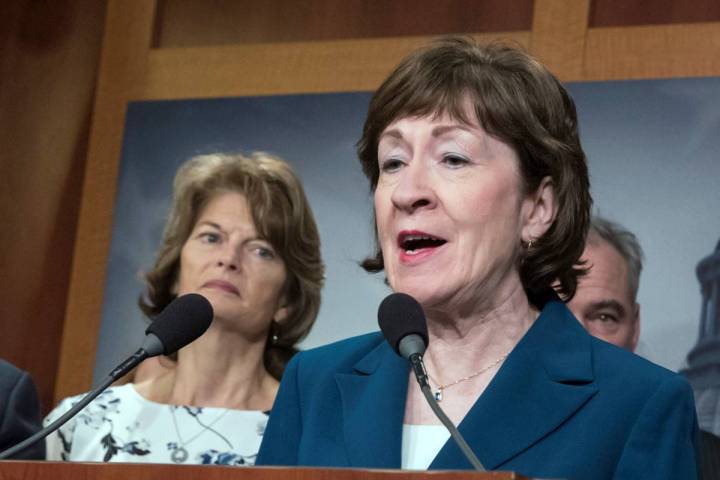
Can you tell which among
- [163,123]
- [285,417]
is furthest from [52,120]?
[285,417]

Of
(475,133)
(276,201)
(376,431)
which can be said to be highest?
(276,201)

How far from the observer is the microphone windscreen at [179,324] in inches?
87.3

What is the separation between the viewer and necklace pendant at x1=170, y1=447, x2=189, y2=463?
12.4ft

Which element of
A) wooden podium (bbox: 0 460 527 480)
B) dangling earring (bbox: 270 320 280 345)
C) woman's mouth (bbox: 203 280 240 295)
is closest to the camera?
wooden podium (bbox: 0 460 527 480)

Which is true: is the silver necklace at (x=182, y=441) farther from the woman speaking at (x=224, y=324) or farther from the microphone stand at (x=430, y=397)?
the microphone stand at (x=430, y=397)

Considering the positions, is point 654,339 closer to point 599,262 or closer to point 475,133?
point 599,262

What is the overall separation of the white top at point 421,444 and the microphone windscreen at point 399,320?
330 mm

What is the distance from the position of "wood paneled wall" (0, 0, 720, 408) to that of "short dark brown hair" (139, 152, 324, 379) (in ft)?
1.07

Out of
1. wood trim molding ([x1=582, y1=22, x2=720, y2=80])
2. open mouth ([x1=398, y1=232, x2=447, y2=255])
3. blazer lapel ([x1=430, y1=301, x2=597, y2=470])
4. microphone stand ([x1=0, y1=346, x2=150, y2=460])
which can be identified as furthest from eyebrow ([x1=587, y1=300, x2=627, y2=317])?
Answer: microphone stand ([x1=0, y1=346, x2=150, y2=460])

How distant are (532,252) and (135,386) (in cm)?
187

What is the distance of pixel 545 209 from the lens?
2.57 meters

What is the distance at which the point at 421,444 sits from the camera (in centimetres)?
236

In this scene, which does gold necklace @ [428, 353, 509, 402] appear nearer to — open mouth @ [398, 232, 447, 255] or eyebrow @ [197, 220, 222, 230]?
open mouth @ [398, 232, 447, 255]

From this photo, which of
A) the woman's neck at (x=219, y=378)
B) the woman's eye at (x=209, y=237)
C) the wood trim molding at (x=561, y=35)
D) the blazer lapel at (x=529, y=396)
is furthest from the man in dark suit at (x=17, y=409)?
the wood trim molding at (x=561, y=35)
